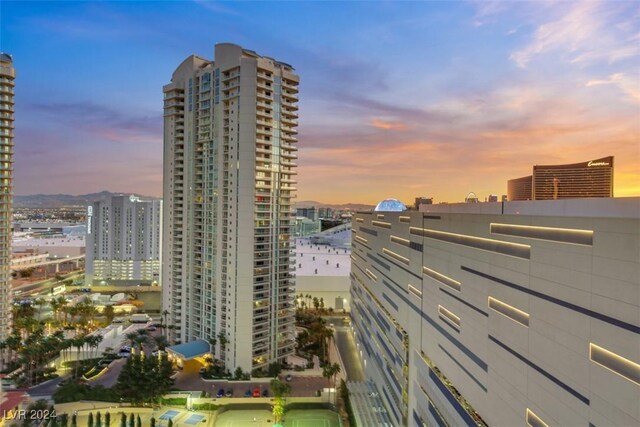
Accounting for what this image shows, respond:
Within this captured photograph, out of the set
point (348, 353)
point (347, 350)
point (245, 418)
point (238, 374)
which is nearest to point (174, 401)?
point (238, 374)

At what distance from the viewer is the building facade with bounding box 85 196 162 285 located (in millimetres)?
84438

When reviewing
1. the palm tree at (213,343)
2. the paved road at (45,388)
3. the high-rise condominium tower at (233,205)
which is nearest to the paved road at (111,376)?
the paved road at (45,388)

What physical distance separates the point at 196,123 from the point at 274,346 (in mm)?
29785

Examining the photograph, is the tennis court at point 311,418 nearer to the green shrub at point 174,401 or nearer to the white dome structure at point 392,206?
the green shrub at point 174,401

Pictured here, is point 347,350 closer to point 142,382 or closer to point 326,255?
point 142,382

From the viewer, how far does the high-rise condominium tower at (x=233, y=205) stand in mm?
40844

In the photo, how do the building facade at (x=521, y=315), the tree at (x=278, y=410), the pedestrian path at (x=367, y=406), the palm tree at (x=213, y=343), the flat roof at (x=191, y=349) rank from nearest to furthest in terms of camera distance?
the building facade at (x=521, y=315) → the pedestrian path at (x=367, y=406) → the tree at (x=278, y=410) → the flat roof at (x=191, y=349) → the palm tree at (x=213, y=343)

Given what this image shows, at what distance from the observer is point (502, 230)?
57.6 ft

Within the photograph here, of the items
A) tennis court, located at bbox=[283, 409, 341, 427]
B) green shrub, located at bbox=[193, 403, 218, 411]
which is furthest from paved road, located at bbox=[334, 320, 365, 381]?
green shrub, located at bbox=[193, 403, 218, 411]

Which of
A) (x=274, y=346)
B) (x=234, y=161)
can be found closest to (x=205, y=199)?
(x=234, y=161)

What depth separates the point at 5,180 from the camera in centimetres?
4547

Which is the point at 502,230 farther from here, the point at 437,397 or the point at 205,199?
the point at 205,199

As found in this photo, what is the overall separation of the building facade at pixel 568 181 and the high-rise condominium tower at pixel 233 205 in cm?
2598

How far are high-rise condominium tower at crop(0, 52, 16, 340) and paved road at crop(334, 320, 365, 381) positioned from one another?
42.7 metres
